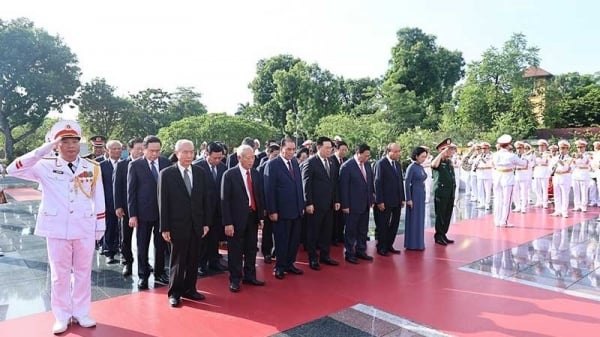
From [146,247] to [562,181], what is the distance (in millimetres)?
8828

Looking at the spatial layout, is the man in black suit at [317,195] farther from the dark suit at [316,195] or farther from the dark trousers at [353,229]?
the dark trousers at [353,229]

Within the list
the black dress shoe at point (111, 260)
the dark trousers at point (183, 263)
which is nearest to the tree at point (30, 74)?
the black dress shoe at point (111, 260)

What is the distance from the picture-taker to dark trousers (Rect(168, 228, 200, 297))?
3.88 meters

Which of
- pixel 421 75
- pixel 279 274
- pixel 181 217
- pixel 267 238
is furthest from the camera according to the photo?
pixel 421 75

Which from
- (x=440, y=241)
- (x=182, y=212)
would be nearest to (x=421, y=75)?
(x=440, y=241)

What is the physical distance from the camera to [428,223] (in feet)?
27.0

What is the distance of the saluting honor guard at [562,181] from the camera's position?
29.9ft

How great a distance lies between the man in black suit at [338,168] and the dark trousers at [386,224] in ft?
2.54

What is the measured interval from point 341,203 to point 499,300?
2114 millimetres

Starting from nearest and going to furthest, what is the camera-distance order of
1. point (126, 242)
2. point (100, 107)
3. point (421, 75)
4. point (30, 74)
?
point (126, 242)
point (30, 74)
point (100, 107)
point (421, 75)

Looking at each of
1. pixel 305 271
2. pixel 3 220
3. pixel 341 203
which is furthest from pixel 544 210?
pixel 3 220

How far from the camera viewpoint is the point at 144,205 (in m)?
4.44

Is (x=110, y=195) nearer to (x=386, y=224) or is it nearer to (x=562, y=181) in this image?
(x=386, y=224)

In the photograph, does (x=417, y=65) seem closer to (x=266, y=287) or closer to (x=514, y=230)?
(x=514, y=230)
